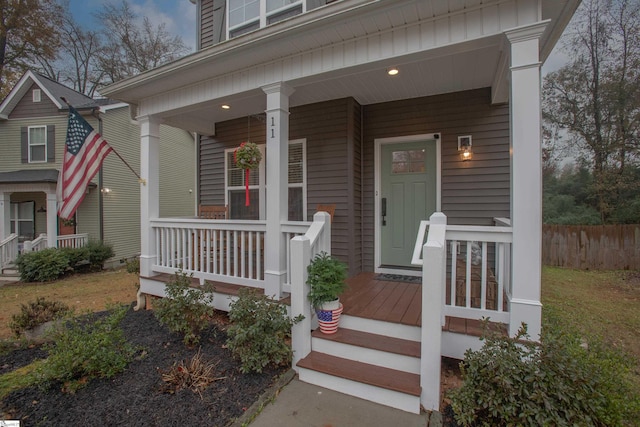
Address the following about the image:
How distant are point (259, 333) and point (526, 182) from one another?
8.25ft

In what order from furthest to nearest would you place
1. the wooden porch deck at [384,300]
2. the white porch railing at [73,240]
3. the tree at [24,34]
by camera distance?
1. the tree at [24,34]
2. the white porch railing at [73,240]
3. the wooden porch deck at [384,300]

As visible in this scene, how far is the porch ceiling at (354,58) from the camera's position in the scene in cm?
264

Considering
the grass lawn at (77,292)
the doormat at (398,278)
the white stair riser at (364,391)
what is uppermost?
the doormat at (398,278)

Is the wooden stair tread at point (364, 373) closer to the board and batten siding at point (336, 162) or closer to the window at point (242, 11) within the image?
the board and batten siding at point (336, 162)

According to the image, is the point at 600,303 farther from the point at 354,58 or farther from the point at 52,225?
the point at 52,225

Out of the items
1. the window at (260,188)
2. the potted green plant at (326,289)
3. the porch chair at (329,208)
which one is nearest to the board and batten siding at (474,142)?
the porch chair at (329,208)

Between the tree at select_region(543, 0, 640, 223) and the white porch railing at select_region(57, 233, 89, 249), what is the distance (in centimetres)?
1712

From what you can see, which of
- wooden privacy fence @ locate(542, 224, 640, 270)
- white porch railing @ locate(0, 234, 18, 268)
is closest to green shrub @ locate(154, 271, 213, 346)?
wooden privacy fence @ locate(542, 224, 640, 270)

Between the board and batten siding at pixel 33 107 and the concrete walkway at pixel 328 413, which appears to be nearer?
the concrete walkway at pixel 328 413

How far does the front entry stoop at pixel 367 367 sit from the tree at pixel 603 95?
12035 mm

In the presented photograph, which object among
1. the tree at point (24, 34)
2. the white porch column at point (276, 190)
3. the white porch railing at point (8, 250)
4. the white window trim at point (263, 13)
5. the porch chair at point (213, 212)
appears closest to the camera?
the white porch column at point (276, 190)

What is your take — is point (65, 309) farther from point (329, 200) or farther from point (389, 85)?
point (389, 85)

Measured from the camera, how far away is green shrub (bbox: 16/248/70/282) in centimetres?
777

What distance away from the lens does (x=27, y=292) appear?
6801 millimetres
